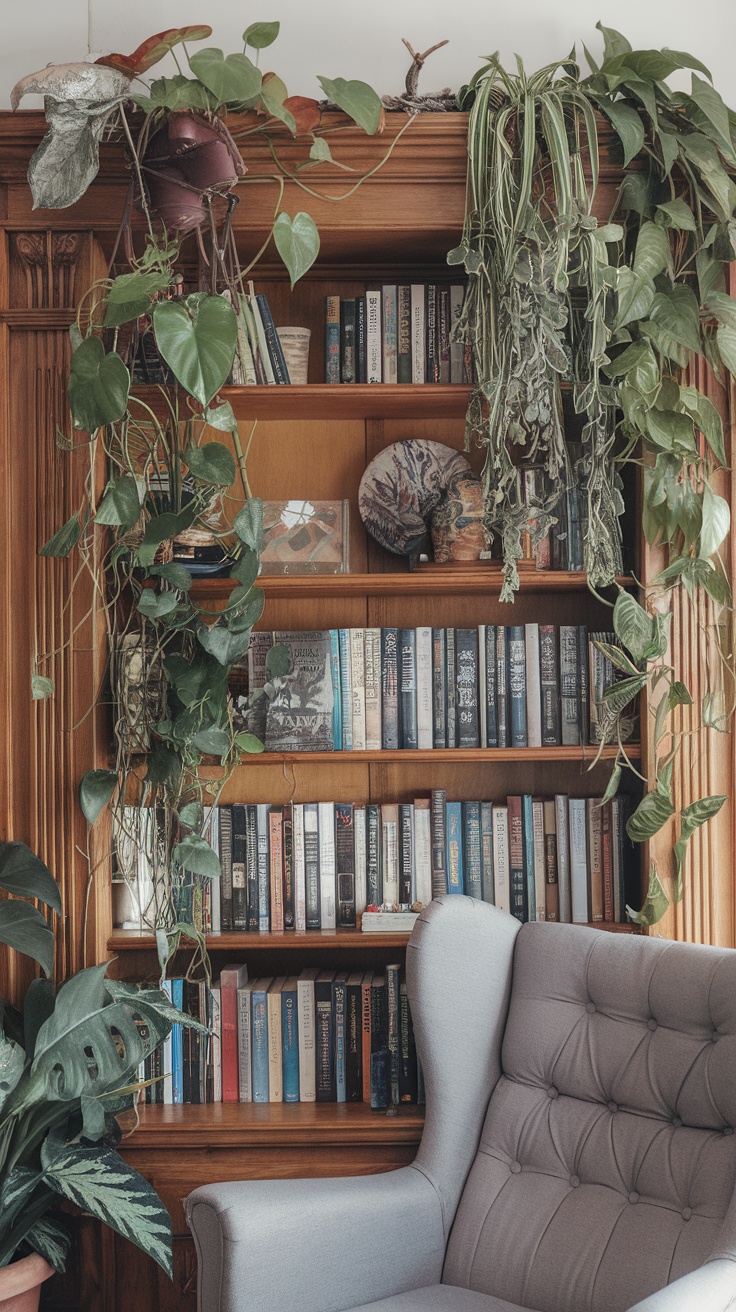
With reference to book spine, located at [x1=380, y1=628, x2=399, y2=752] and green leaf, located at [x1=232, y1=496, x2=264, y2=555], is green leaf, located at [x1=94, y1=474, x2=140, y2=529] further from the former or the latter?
book spine, located at [x1=380, y1=628, x2=399, y2=752]

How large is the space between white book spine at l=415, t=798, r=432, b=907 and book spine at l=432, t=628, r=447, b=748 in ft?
0.51

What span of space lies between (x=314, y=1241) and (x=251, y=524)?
1145mm

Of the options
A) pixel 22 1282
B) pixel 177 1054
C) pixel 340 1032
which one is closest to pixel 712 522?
pixel 340 1032

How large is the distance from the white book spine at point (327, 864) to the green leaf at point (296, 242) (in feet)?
3.38

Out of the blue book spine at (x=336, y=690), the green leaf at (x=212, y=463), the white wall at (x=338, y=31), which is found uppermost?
the white wall at (x=338, y=31)

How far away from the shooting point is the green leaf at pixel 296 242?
5.62 feet

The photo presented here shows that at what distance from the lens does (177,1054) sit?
2066 mm

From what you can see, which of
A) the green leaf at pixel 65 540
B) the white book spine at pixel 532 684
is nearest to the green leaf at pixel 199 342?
the green leaf at pixel 65 540

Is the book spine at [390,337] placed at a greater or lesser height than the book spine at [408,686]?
greater

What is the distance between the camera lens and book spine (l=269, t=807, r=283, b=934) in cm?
212

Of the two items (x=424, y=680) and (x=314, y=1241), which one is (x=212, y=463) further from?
(x=314, y=1241)

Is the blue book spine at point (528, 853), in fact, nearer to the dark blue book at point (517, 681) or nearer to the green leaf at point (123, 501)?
the dark blue book at point (517, 681)

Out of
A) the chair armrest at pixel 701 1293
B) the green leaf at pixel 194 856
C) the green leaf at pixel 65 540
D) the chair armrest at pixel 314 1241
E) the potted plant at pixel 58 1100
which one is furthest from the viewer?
the green leaf at pixel 194 856

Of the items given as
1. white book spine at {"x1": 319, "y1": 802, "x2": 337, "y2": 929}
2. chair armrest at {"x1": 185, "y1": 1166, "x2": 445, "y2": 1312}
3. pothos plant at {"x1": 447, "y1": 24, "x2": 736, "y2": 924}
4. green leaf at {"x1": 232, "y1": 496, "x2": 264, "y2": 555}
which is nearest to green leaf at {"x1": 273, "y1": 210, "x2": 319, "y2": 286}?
pothos plant at {"x1": 447, "y1": 24, "x2": 736, "y2": 924}
